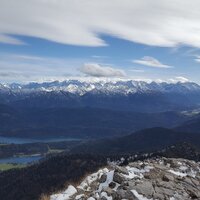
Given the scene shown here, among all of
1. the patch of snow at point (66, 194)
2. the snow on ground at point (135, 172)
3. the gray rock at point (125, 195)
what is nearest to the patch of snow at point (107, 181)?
the snow on ground at point (135, 172)

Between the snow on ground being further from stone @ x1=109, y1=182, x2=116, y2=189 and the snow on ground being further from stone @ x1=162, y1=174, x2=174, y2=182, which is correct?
stone @ x1=109, y1=182, x2=116, y2=189

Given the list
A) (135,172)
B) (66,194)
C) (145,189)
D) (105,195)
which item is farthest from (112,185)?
(135,172)

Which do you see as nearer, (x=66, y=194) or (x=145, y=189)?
(x=66, y=194)

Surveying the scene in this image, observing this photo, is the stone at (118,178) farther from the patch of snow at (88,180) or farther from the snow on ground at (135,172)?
the patch of snow at (88,180)

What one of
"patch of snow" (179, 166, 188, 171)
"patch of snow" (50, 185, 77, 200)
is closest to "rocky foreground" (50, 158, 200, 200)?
"patch of snow" (50, 185, 77, 200)

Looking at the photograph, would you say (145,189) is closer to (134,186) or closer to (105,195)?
(134,186)

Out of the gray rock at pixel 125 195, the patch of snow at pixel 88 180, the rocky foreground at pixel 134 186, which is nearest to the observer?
the gray rock at pixel 125 195

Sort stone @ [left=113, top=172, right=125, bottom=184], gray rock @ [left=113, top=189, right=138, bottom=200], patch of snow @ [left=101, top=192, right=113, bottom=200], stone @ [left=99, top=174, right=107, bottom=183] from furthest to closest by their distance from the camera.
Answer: stone @ [left=99, top=174, right=107, bottom=183], stone @ [left=113, top=172, right=125, bottom=184], gray rock @ [left=113, top=189, right=138, bottom=200], patch of snow @ [left=101, top=192, right=113, bottom=200]
